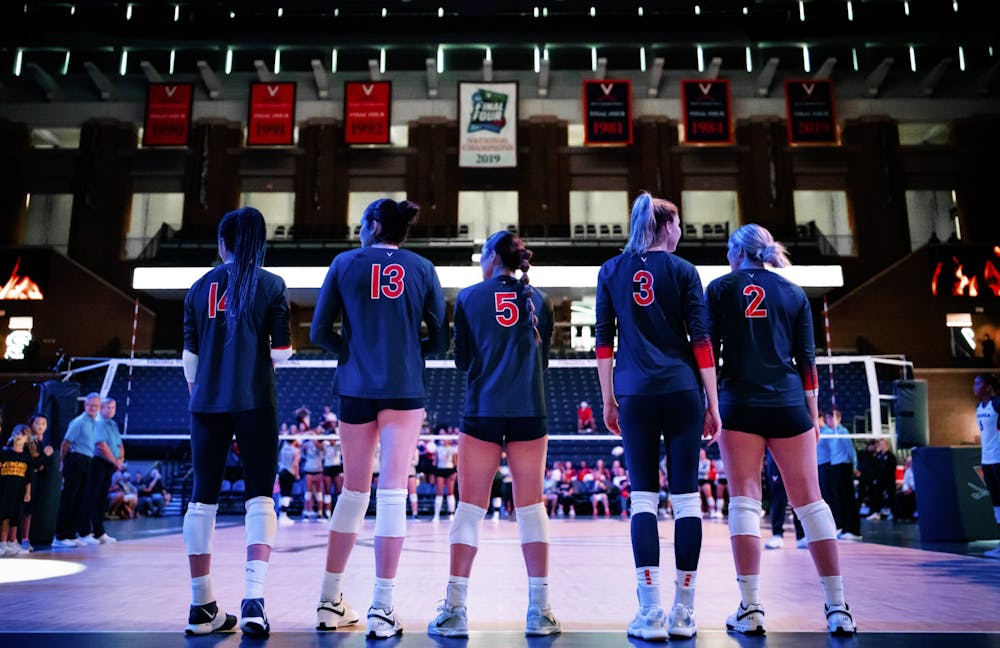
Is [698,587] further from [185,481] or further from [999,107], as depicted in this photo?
[999,107]

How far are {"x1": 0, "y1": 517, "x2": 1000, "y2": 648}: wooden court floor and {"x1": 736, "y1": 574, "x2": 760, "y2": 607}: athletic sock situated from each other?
0.15m

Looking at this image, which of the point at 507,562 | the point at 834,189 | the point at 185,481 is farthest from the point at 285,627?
the point at 834,189

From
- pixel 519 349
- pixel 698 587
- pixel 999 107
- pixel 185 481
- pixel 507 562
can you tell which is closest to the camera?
pixel 519 349

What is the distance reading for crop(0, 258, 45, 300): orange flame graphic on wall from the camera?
23.8 meters

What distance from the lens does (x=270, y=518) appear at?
3.02 metres

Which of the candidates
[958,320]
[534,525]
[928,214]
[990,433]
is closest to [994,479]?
[990,433]

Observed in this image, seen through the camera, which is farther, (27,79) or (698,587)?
(27,79)

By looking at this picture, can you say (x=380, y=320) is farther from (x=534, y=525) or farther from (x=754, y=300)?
(x=754, y=300)

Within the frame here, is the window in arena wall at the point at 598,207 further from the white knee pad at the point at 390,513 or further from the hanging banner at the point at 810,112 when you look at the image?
the white knee pad at the point at 390,513

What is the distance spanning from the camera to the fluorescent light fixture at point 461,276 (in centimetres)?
2334

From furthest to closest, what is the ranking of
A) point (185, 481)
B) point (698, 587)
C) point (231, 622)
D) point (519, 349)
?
point (185, 481) → point (698, 587) → point (519, 349) → point (231, 622)

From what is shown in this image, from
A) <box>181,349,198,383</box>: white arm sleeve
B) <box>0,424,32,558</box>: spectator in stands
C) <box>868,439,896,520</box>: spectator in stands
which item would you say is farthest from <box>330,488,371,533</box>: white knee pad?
<box>868,439,896,520</box>: spectator in stands

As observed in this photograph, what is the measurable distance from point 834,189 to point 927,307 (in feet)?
18.8

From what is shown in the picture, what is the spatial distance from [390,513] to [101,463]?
6.92 metres
